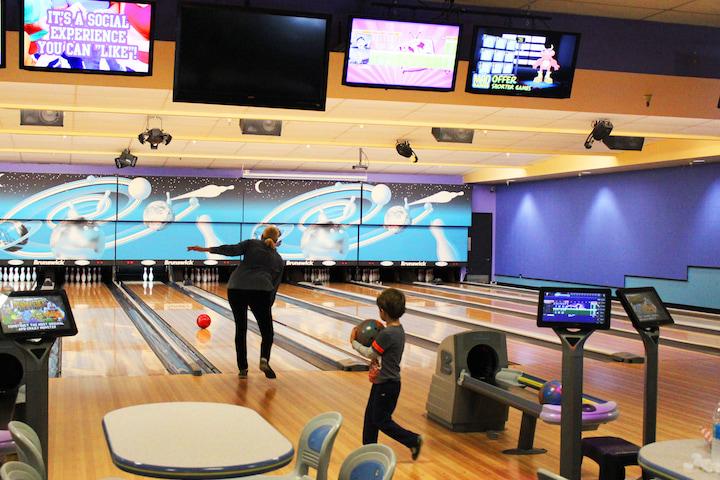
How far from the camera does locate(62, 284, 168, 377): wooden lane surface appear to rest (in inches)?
252

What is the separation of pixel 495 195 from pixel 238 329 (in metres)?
11.7

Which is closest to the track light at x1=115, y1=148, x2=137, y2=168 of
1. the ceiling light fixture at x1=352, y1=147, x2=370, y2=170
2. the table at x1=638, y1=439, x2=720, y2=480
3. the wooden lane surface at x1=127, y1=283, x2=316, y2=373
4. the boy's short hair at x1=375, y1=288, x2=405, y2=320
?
the wooden lane surface at x1=127, y1=283, x2=316, y2=373

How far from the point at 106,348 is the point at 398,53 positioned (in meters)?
4.23

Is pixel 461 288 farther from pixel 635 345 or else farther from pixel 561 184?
pixel 635 345

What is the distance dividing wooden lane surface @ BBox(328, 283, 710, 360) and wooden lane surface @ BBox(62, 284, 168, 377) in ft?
13.0

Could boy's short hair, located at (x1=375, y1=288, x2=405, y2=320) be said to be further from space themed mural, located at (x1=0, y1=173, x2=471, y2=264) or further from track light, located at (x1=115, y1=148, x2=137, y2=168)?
space themed mural, located at (x1=0, y1=173, x2=471, y2=264)

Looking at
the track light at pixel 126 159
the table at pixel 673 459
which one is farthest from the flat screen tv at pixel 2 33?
the track light at pixel 126 159

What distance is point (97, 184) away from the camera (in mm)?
14414

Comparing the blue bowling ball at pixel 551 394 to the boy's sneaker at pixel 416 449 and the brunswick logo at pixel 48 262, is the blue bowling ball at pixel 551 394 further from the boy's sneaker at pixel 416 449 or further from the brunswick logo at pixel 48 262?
the brunswick logo at pixel 48 262

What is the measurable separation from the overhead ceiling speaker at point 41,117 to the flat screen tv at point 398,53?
5071 millimetres

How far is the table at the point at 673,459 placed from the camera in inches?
89.5

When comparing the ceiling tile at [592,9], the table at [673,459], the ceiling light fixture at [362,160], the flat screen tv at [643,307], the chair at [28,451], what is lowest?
the chair at [28,451]

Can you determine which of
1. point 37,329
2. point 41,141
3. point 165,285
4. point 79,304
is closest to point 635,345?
point 37,329

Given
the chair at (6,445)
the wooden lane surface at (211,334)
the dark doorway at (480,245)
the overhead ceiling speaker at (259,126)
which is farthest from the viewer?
the dark doorway at (480,245)
